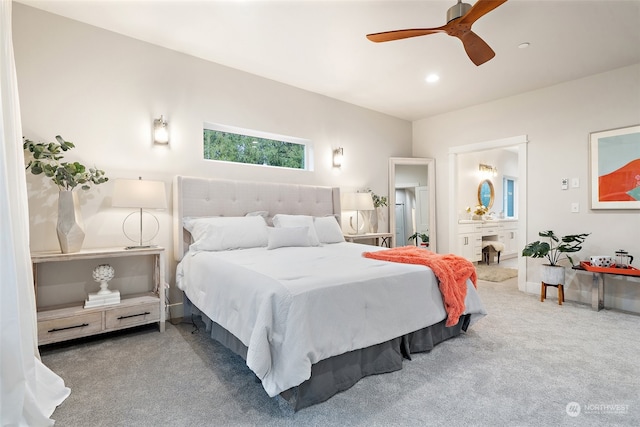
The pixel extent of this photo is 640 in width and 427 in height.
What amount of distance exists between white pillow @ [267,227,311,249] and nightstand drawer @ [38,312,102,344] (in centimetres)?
154

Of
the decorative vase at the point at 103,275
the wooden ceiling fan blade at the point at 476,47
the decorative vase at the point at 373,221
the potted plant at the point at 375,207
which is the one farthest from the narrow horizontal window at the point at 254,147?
the wooden ceiling fan blade at the point at 476,47

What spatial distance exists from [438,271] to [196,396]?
1.80 metres

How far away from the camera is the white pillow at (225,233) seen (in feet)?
9.87

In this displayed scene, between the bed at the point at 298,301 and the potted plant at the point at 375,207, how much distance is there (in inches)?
75.5

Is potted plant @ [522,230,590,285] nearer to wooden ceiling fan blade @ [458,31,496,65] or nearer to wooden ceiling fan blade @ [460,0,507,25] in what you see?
wooden ceiling fan blade @ [458,31,496,65]

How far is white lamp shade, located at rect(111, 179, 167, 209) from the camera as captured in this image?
2.69 meters

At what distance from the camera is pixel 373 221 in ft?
17.1

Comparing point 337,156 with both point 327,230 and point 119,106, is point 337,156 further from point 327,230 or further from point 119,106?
point 119,106

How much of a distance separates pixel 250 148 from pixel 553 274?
3.95 meters

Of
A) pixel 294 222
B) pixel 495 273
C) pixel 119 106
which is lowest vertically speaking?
pixel 495 273

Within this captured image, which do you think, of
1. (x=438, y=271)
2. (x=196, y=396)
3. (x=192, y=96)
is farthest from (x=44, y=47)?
(x=438, y=271)

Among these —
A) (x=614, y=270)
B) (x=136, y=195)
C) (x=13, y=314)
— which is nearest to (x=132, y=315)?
(x=136, y=195)

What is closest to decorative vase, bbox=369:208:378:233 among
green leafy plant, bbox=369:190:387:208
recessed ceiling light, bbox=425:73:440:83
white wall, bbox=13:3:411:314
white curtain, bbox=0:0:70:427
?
green leafy plant, bbox=369:190:387:208

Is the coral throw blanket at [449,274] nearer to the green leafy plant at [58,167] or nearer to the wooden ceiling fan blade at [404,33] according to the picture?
the wooden ceiling fan blade at [404,33]
